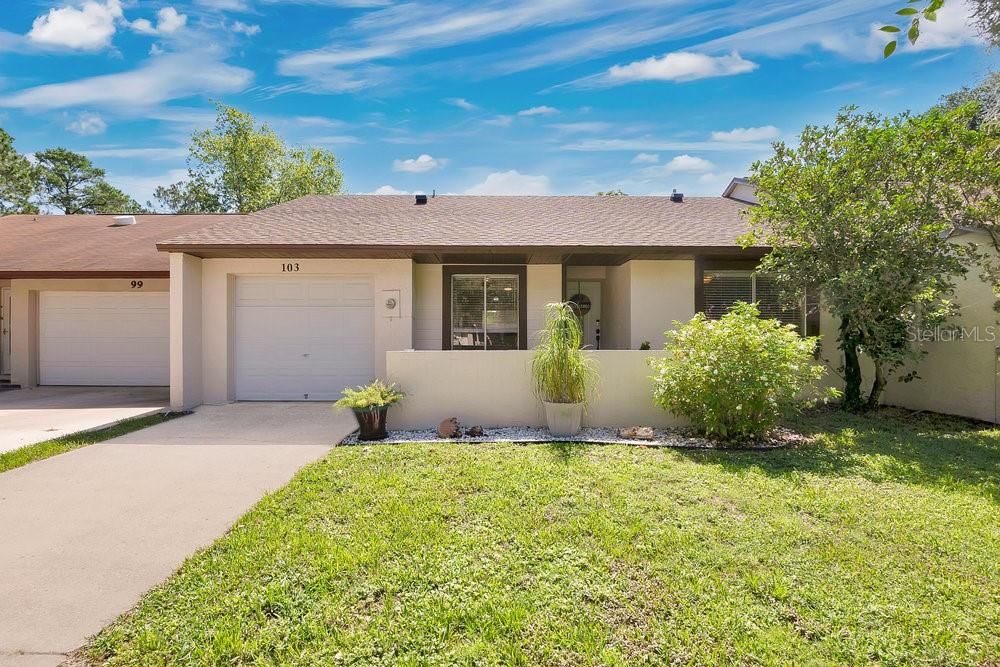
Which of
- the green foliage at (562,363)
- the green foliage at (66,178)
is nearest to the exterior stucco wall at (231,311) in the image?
the green foliage at (562,363)

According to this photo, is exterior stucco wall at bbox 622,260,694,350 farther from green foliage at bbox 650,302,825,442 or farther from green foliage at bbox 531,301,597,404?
green foliage at bbox 531,301,597,404

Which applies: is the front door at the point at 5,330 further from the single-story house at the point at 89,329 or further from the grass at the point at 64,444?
the grass at the point at 64,444

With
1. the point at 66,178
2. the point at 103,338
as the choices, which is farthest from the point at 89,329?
the point at 66,178

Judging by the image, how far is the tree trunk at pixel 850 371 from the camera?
7.46 m

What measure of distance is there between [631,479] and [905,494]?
2.42 m

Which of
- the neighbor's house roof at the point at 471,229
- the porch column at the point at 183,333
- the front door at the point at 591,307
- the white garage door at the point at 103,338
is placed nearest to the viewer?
the porch column at the point at 183,333

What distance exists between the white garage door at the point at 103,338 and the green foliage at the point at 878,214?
519 inches

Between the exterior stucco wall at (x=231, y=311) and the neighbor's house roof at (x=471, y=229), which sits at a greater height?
the neighbor's house roof at (x=471, y=229)

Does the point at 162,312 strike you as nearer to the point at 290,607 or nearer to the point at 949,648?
the point at 290,607

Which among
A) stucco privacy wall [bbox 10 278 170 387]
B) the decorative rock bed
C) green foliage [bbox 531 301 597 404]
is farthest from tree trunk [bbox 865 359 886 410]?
stucco privacy wall [bbox 10 278 170 387]

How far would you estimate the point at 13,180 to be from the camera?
85.0 ft

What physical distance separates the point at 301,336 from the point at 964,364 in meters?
11.6

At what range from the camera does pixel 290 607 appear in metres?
2.49

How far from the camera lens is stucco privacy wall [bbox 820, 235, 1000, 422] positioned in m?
6.88
